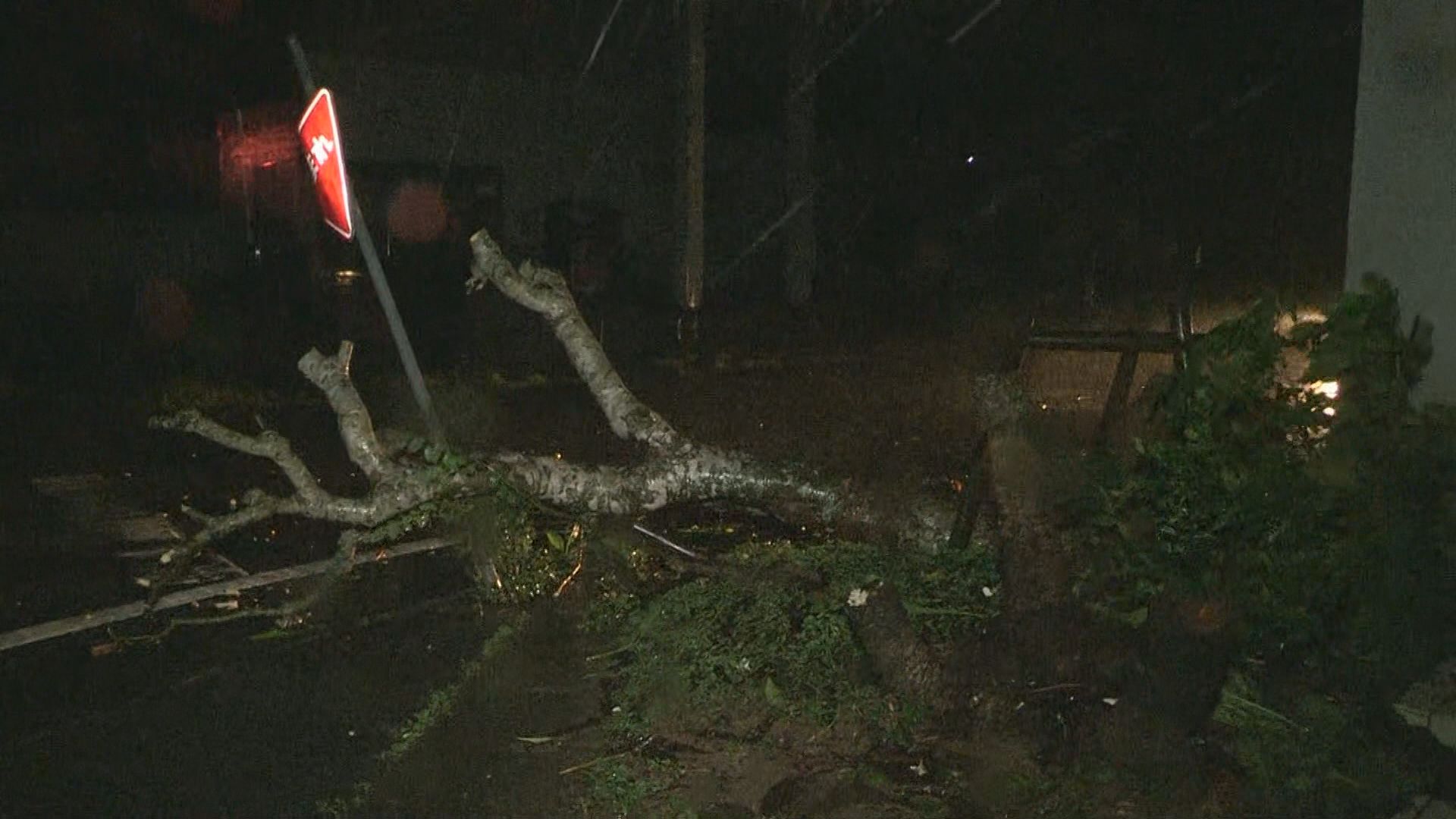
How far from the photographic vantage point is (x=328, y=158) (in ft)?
27.3

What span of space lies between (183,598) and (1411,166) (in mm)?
5719

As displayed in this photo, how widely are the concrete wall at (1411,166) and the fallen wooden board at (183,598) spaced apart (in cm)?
425

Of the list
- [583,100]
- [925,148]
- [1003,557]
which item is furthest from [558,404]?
[925,148]

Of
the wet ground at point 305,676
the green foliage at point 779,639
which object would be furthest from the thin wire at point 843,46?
the green foliage at point 779,639

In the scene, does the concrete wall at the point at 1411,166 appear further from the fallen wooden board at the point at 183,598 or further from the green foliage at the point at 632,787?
the fallen wooden board at the point at 183,598

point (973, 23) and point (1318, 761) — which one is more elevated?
point (973, 23)

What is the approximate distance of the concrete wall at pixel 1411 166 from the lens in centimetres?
537

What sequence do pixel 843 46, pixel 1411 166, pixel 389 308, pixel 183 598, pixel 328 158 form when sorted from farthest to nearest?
pixel 843 46
pixel 328 158
pixel 389 308
pixel 183 598
pixel 1411 166

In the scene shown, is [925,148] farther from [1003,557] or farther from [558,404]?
[1003,557]

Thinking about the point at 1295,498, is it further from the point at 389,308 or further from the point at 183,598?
the point at 183,598

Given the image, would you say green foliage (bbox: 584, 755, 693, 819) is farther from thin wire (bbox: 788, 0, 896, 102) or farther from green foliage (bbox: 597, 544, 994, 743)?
thin wire (bbox: 788, 0, 896, 102)

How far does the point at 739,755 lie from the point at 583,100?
1866 cm

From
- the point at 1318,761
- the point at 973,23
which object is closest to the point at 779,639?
the point at 1318,761

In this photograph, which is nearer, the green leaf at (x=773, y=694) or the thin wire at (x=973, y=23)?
the green leaf at (x=773, y=694)
